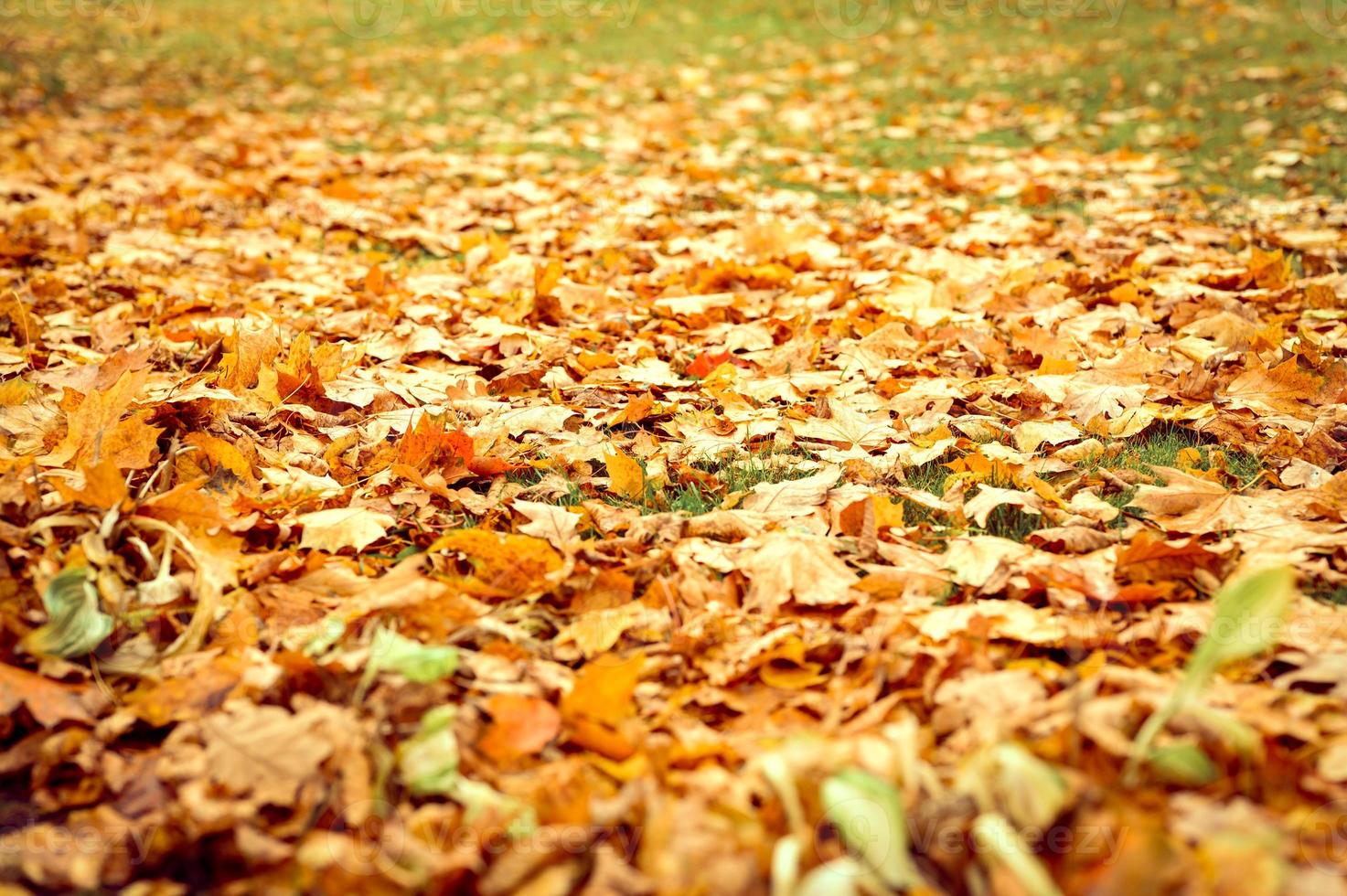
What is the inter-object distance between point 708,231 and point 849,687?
11.0 feet

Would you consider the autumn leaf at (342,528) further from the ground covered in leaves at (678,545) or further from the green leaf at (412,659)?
the green leaf at (412,659)

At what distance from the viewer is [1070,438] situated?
7.45ft

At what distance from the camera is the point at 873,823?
41.9 inches

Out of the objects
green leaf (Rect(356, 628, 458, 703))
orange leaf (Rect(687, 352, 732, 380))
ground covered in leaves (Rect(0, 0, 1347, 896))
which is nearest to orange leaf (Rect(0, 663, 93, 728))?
ground covered in leaves (Rect(0, 0, 1347, 896))

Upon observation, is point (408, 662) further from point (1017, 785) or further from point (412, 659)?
point (1017, 785)

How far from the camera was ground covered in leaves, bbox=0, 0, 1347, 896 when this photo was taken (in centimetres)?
115

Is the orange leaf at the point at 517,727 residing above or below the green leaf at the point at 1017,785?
below

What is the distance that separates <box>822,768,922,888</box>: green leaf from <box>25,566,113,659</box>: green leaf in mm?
1158

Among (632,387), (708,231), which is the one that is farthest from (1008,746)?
(708,231)

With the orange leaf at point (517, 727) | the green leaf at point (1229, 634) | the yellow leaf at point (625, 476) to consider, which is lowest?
the orange leaf at point (517, 727)

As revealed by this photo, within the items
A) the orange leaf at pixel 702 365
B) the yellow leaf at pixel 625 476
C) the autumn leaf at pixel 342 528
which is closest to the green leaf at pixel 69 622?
the autumn leaf at pixel 342 528

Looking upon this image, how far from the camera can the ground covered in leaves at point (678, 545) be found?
1.15m

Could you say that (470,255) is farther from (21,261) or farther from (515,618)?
(515,618)

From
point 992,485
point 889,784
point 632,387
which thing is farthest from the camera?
point 632,387
